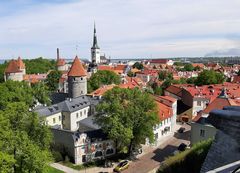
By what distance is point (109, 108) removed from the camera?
94.0 feet

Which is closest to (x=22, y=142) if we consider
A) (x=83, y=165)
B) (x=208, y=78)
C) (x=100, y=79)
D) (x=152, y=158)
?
(x=83, y=165)

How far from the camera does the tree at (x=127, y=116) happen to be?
27594 mm

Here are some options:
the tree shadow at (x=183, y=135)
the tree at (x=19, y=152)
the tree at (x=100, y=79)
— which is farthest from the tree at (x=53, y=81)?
the tree at (x=19, y=152)

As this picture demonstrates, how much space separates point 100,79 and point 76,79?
1583cm

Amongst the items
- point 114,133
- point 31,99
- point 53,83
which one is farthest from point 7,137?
point 53,83

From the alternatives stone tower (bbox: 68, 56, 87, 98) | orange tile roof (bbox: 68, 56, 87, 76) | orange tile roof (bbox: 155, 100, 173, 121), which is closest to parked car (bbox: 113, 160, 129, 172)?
orange tile roof (bbox: 155, 100, 173, 121)

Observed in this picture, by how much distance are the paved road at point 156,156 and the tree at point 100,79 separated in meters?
25.0

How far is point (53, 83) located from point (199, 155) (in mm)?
52649

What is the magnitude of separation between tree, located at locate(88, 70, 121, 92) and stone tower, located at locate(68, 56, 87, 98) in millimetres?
10054

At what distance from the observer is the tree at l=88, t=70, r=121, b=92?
190 feet

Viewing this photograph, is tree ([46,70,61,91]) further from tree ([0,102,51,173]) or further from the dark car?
tree ([0,102,51,173])

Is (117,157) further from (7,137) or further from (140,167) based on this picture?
(7,137)

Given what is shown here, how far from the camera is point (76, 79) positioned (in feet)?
146

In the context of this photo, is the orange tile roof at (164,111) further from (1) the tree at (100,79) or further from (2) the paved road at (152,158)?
(1) the tree at (100,79)
